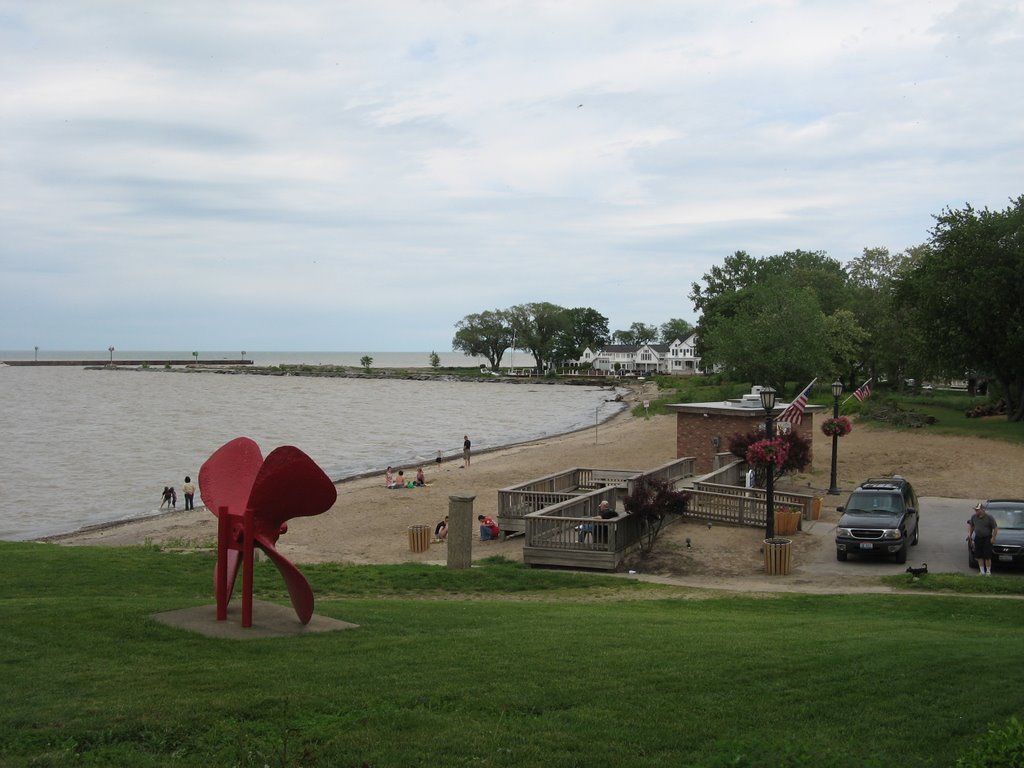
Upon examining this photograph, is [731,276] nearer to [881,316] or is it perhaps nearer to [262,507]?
[881,316]

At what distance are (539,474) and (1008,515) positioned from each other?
23916mm

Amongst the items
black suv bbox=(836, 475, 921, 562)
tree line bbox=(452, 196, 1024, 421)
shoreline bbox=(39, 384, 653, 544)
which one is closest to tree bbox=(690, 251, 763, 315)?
tree line bbox=(452, 196, 1024, 421)

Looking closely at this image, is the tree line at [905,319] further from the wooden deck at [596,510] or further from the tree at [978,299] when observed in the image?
the wooden deck at [596,510]

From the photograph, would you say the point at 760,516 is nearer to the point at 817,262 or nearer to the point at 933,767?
the point at 933,767

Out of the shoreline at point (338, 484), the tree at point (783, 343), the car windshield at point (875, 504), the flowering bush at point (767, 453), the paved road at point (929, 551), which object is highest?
the tree at point (783, 343)

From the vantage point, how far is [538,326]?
187m

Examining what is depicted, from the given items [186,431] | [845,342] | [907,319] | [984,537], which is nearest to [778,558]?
[984,537]

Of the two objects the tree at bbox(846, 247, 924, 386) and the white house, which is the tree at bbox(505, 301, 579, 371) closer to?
Result: the white house

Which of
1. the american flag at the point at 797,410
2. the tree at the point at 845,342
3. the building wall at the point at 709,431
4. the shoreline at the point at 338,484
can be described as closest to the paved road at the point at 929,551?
the american flag at the point at 797,410

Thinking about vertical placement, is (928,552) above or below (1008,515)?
below

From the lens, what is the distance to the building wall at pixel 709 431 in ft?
103

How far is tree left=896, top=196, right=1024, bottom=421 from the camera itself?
1752 inches

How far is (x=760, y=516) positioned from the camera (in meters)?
22.7

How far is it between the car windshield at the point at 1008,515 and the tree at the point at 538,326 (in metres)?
166
